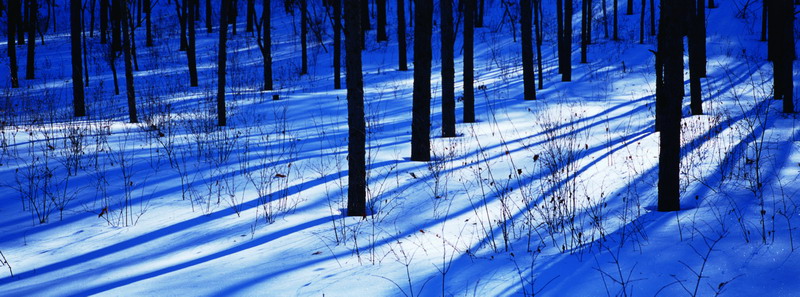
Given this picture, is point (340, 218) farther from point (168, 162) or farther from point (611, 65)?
point (611, 65)

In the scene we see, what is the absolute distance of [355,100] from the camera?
4.48 m

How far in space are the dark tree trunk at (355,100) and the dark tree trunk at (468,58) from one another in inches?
211

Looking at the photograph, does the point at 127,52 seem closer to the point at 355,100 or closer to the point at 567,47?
the point at 355,100

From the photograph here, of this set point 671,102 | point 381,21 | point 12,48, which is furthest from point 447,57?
point 381,21

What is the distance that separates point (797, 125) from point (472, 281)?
7.29 m

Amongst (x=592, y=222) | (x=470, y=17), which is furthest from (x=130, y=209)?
(x=470, y=17)

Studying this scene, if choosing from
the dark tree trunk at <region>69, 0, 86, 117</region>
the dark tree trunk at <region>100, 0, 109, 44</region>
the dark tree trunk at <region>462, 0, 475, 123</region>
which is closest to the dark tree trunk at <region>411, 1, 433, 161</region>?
the dark tree trunk at <region>462, 0, 475, 123</region>

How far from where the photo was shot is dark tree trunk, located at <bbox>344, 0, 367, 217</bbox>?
14.5 feet

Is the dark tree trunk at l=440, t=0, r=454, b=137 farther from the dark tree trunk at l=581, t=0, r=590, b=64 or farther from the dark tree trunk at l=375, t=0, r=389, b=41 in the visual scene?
the dark tree trunk at l=375, t=0, r=389, b=41

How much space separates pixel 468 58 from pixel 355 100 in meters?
5.52

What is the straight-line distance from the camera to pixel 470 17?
32.8ft

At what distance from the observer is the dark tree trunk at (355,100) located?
441 cm

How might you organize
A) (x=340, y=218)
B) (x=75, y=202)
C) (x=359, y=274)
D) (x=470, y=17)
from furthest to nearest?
1. (x=470, y=17)
2. (x=75, y=202)
3. (x=340, y=218)
4. (x=359, y=274)

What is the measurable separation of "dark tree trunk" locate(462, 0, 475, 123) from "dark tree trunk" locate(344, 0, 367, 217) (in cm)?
535
